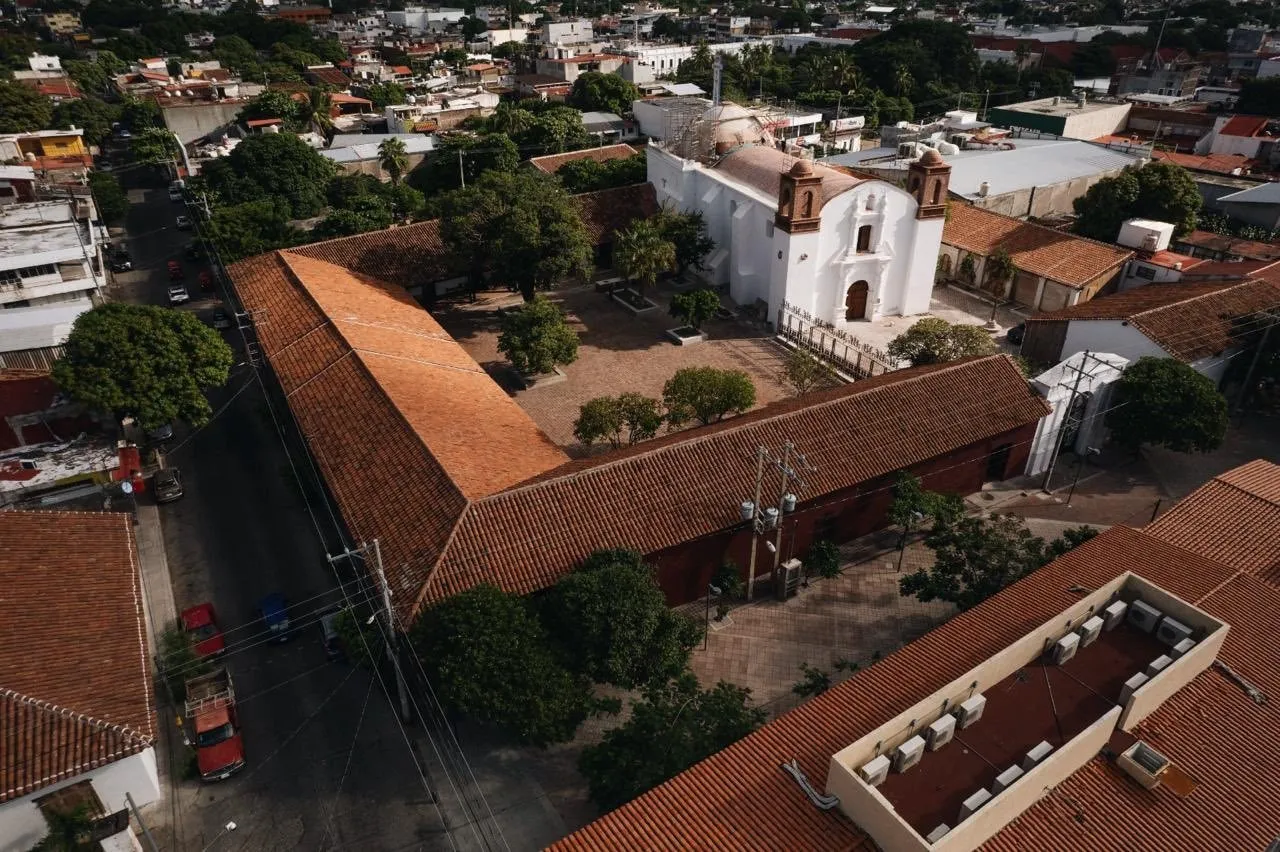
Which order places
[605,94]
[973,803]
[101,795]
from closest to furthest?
[973,803], [101,795], [605,94]

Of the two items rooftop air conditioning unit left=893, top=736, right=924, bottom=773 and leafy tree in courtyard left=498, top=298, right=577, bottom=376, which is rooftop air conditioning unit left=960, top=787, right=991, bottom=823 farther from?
leafy tree in courtyard left=498, top=298, right=577, bottom=376

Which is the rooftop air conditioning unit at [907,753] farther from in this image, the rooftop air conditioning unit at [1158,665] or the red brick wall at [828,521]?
the red brick wall at [828,521]

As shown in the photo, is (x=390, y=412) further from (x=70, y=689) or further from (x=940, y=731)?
(x=940, y=731)

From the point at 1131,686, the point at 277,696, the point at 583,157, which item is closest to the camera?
the point at 1131,686

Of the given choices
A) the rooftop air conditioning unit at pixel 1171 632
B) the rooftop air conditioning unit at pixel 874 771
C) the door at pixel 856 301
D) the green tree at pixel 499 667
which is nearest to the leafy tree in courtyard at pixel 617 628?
the green tree at pixel 499 667

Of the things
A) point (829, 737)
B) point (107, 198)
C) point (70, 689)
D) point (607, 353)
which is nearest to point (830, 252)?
point (607, 353)

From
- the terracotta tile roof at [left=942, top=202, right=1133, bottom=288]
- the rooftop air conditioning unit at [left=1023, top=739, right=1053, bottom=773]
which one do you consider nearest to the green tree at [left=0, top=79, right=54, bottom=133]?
the terracotta tile roof at [left=942, top=202, right=1133, bottom=288]
